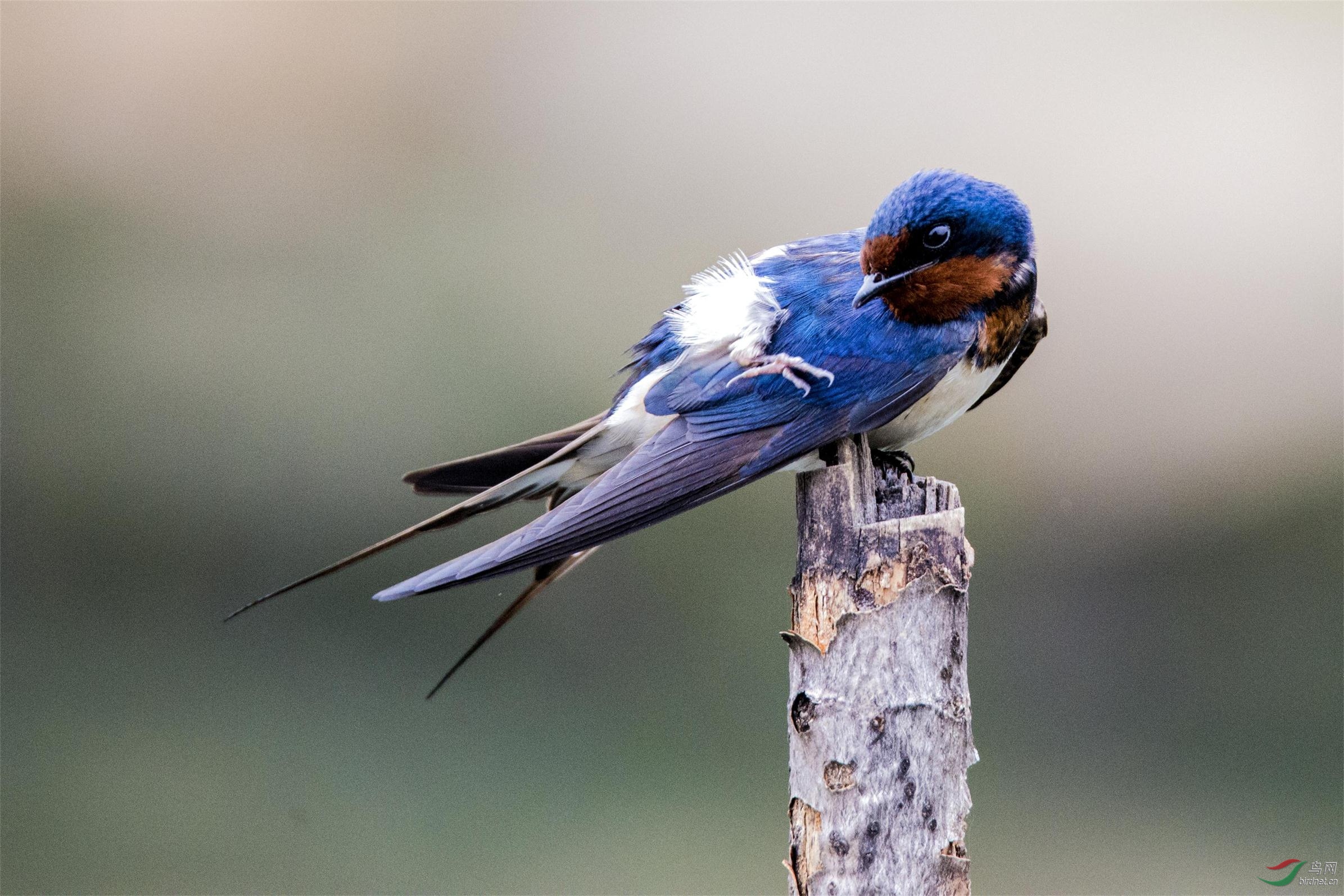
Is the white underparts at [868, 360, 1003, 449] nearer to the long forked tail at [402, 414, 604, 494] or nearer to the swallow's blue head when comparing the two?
the swallow's blue head

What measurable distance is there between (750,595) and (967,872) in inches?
96.0

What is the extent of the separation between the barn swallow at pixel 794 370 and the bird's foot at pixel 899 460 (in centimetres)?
2

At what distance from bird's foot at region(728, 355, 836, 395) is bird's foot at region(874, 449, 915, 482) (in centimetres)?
22

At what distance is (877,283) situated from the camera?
170cm

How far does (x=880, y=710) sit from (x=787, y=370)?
0.50 metres

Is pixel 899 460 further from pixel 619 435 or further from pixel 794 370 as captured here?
pixel 619 435

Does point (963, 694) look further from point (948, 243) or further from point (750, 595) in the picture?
point (750, 595)

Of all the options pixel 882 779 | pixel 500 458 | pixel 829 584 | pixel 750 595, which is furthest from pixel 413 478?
pixel 750 595

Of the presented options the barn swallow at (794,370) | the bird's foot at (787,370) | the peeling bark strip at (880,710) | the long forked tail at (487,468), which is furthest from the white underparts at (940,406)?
the long forked tail at (487,468)

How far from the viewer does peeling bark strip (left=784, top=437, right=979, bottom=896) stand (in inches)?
59.6

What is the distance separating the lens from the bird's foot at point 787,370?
5.74 ft

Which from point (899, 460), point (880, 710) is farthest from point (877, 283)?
point (880, 710)

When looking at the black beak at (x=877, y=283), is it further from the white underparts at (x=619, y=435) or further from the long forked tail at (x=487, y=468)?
the long forked tail at (x=487, y=468)

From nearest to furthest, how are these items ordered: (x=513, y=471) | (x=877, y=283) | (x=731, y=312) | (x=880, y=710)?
1. (x=880, y=710)
2. (x=877, y=283)
3. (x=731, y=312)
4. (x=513, y=471)
